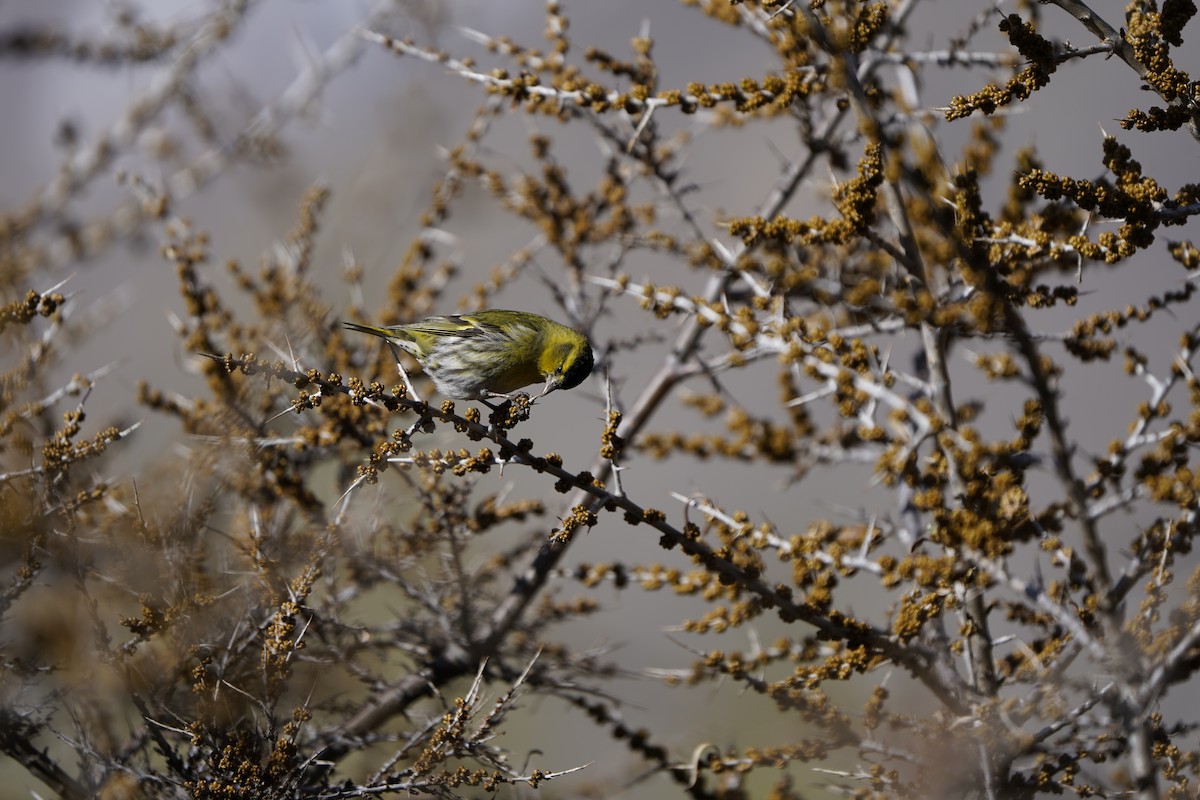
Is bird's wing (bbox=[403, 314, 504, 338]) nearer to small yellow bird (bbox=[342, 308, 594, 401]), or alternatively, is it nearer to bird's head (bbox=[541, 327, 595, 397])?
small yellow bird (bbox=[342, 308, 594, 401])

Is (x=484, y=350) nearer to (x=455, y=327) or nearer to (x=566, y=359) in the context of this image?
(x=455, y=327)

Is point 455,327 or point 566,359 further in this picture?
point 455,327

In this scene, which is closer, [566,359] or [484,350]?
[566,359]

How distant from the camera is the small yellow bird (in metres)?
4.32

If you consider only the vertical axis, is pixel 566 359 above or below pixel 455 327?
below

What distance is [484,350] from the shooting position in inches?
174

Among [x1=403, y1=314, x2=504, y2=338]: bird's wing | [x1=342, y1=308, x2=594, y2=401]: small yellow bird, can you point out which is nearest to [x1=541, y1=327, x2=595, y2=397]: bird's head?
[x1=342, y1=308, x2=594, y2=401]: small yellow bird

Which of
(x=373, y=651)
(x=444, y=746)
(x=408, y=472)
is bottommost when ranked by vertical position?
(x=444, y=746)

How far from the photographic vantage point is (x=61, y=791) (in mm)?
3162

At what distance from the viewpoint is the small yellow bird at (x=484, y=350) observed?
4.32 meters

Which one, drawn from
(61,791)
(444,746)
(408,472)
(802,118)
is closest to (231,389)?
(408,472)

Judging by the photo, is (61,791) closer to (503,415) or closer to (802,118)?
(503,415)

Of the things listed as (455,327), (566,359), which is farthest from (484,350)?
(566,359)

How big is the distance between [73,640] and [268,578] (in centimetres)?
63
